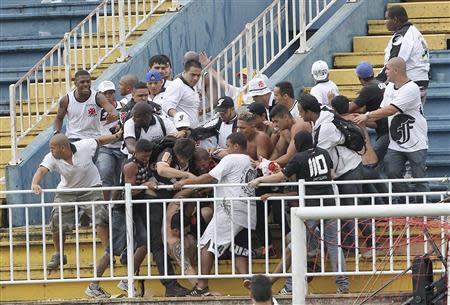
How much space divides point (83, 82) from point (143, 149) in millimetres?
1823

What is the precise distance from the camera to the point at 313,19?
22.4 metres

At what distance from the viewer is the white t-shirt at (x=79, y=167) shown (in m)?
19.2

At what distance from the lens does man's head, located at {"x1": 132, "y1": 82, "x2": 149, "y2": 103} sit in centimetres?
1958

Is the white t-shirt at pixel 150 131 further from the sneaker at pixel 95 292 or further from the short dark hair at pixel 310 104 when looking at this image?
the sneaker at pixel 95 292

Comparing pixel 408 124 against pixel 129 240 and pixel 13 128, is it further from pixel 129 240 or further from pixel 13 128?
pixel 13 128

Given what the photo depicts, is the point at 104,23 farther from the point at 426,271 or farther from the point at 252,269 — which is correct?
the point at 426,271

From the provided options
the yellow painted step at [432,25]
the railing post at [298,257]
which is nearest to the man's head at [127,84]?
the yellow painted step at [432,25]

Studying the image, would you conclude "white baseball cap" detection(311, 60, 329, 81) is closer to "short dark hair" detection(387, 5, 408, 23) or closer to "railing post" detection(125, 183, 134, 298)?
"short dark hair" detection(387, 5, 408, 23)

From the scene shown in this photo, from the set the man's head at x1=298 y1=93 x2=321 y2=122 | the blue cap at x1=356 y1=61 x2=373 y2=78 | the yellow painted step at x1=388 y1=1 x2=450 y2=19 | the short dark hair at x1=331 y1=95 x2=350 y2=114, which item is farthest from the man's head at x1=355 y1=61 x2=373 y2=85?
the yellow painted step at x1=388 y1=1 x2=450 y2=19

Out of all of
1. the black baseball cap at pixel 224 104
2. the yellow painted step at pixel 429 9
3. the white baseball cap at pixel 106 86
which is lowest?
the black baseball cap at pixel 224 104

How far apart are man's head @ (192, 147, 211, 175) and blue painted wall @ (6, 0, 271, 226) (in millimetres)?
2734

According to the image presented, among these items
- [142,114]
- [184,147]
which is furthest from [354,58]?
[184,147]

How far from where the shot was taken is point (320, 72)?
20.0 meters

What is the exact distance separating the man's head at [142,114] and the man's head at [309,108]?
161 centimetres
